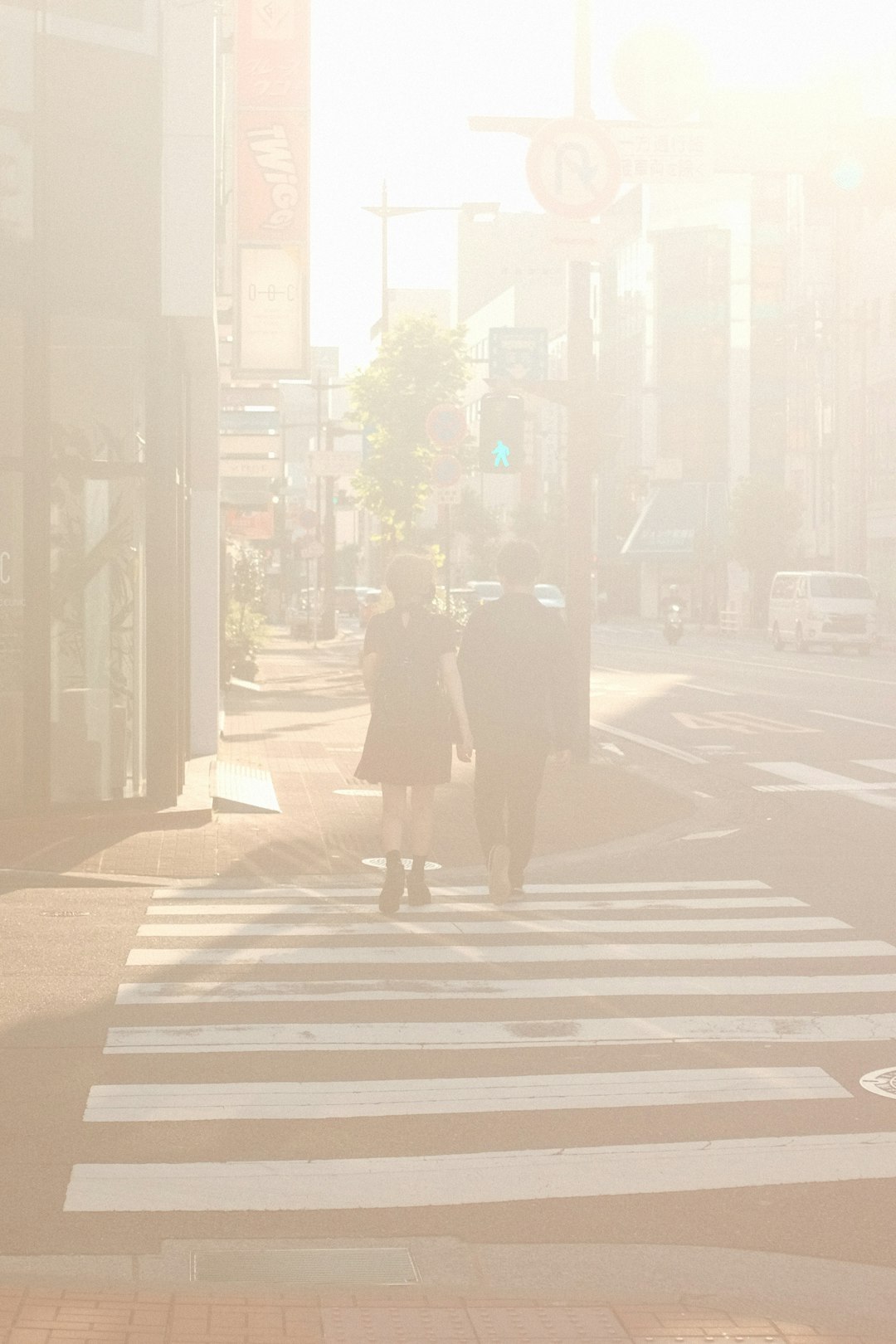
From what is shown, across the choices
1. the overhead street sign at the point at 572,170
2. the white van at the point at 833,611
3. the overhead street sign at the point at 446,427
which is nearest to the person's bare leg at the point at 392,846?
the overhead street sign at the point at 572,170

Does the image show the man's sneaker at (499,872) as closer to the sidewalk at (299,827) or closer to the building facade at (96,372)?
the sidewalk at (299,827)

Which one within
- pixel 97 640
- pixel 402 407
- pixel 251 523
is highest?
pixel 402 407

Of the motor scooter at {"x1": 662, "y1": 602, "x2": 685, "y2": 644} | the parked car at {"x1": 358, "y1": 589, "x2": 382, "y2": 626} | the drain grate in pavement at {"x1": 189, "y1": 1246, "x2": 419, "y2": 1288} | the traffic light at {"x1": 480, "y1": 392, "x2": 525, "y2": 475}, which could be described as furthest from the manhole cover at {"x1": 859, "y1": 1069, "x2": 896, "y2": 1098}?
the motor scooter at {"x1": 662, "y1": 602, "x2": 685, "y2": 644}

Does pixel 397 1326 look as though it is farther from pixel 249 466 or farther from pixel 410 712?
pixel 249 466

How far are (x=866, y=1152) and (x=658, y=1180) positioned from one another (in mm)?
646

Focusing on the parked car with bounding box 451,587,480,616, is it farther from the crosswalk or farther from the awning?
the awning

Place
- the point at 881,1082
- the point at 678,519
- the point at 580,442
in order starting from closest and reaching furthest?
the point at 881,1082, the point at 580,442, the point at 678,519

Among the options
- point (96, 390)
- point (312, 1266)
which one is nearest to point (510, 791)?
point (96, 390)

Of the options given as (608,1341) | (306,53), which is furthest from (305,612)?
(608,1341)

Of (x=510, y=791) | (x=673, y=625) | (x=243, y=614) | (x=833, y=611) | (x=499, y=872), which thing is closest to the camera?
(x=499, y=872)

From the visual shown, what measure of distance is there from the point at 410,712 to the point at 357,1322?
634 centimetres

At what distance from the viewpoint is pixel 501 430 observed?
20.6 metres

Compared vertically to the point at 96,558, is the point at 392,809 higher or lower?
lower

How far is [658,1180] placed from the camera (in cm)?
553
